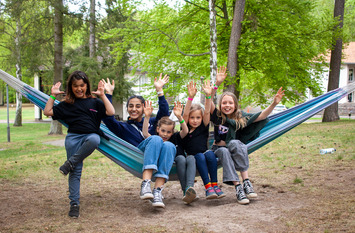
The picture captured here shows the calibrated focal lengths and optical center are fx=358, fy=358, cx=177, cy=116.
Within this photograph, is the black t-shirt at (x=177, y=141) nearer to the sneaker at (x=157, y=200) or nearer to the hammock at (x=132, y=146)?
the hammock at (x=132, y=146)

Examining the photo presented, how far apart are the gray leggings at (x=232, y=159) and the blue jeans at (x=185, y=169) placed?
284 millimetres

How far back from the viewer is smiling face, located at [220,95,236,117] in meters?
3.61

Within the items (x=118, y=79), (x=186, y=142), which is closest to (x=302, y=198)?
(x=186, y=142)

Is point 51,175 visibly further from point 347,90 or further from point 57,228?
point 347,90

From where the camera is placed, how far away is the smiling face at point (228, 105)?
3607 mm

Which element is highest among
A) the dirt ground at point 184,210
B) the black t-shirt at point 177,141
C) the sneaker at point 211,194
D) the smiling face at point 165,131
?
the smiling face at point 165,131

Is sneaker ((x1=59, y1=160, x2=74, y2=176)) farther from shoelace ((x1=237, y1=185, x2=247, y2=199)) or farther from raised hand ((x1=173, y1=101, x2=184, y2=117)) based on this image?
shoelace ((x1=237, y1=185, x2=247, y2=199))

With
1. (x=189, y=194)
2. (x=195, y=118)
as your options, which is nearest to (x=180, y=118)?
(x=195, y=118)

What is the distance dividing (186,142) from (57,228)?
139 cm

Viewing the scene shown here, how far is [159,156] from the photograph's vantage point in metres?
3.22

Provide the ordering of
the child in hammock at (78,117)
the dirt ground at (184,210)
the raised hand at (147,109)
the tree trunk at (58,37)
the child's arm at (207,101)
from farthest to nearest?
1. the tree trunk at (58,37)
2. the child's arm at (207,101)
3. the raised hand at (147,109)
4. the child in hammock at (78,117)
5. the dirt ground at (184,210)

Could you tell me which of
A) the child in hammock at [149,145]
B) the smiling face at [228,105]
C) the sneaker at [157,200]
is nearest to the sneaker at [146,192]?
the child in hammock at [149,145]

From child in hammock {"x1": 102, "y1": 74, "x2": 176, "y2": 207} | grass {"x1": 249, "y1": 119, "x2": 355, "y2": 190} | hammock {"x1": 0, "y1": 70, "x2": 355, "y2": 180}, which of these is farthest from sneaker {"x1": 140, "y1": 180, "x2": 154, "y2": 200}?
grass {"x1": 249, "y1": 119, "x2": 355, "y2": 190}

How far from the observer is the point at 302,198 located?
351 centimetres
